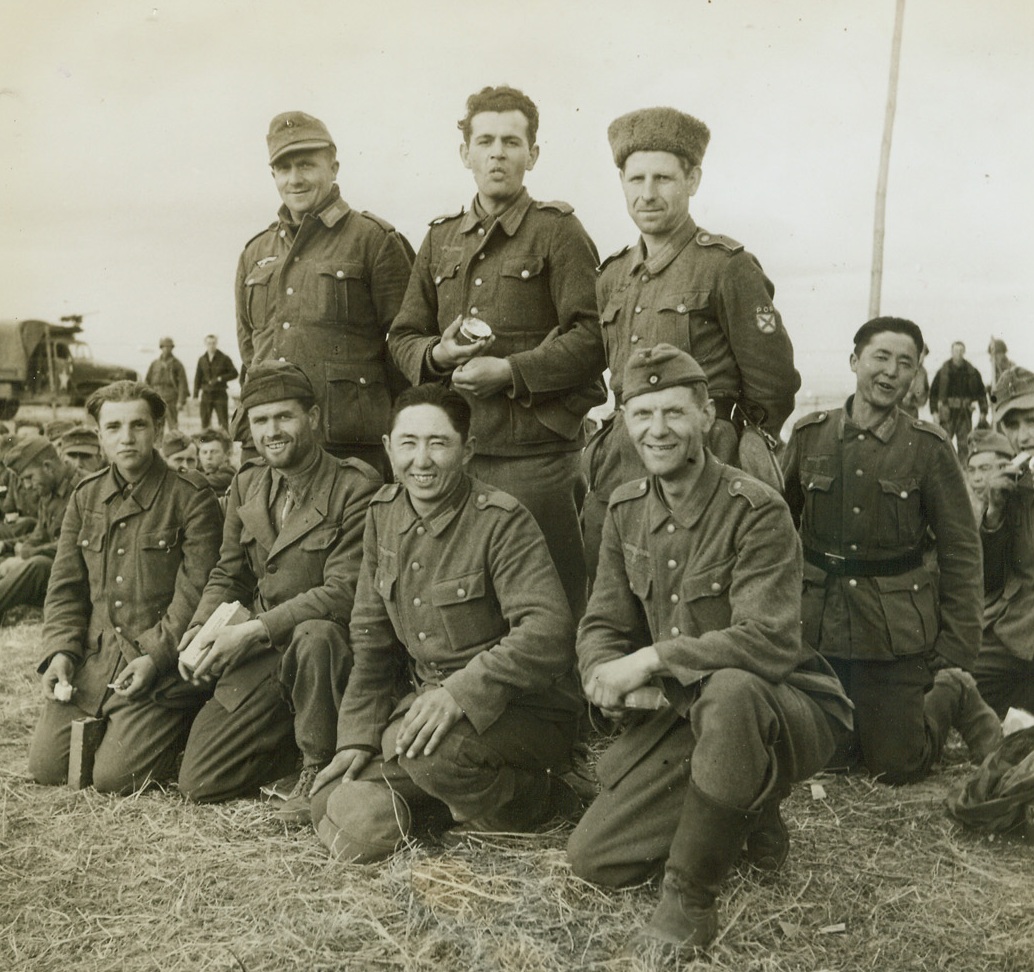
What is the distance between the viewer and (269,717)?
4.11 metres

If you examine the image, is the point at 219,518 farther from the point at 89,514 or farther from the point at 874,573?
the point at 874,573

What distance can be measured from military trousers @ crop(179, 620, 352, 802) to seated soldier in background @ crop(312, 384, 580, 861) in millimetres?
220

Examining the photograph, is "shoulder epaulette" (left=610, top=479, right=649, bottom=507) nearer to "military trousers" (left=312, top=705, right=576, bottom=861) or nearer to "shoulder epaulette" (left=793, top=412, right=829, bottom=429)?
"military trousers" (left=312, top=705, right=576, bottom=861)

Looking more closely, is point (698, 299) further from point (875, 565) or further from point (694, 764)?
point (694, 764)

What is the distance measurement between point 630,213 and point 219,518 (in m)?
2.18

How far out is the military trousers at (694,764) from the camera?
288 centimetres

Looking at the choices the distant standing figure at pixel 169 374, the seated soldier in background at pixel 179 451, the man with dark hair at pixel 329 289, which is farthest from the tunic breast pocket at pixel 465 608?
the distant standing figure at pixel 169 374

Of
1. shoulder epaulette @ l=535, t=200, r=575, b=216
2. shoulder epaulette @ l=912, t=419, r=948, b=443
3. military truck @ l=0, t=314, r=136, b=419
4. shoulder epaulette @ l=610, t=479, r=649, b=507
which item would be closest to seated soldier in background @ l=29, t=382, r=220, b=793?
shoulder epaulette @ l=535, t=200, r=575, b=216

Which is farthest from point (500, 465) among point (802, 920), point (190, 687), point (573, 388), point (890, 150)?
point (890, 150)

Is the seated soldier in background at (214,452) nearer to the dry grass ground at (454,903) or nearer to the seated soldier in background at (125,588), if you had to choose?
the seated soldier in background at (125,588)

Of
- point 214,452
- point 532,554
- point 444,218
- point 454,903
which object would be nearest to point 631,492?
point 532,554

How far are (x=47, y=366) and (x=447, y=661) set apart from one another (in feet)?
49.1

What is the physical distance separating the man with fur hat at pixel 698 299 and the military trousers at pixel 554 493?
0.44 meters

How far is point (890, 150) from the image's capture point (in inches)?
224
